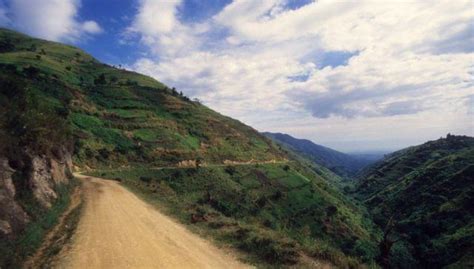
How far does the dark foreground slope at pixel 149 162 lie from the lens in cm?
1861

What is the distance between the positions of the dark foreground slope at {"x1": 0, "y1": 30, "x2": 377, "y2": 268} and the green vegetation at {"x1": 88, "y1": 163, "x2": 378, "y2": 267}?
0.44 ft

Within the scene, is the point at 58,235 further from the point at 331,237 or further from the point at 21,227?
the point at 331,237

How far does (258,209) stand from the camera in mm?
63500

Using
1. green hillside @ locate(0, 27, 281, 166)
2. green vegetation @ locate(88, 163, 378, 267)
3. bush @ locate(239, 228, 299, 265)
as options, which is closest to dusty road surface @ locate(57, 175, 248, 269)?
bush @ locate(239, 228, 299, 265)

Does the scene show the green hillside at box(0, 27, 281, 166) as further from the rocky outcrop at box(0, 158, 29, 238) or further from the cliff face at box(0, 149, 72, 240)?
the rocky outcrop at box(0, 158, 29, 238)

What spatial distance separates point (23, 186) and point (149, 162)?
48051 millimetres

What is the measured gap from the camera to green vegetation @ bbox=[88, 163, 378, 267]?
17203mm

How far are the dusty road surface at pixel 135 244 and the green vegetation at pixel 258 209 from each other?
168 cm

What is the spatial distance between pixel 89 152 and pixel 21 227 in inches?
1804

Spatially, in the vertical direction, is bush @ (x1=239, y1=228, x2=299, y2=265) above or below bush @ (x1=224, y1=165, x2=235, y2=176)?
below

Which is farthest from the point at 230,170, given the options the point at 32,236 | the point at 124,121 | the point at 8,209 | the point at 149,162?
the point at 8,209

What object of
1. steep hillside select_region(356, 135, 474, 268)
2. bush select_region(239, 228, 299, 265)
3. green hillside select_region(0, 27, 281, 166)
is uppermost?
green hillside select_region(0, 27, 281, 166)

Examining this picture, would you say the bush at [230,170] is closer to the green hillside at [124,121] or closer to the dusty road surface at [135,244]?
the green hillside at [124,121]

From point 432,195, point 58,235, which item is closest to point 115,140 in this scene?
point 58,235
